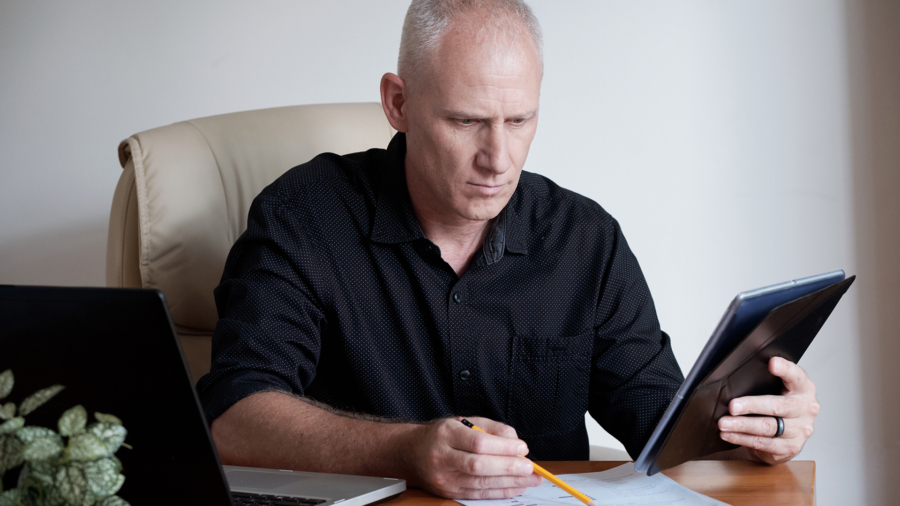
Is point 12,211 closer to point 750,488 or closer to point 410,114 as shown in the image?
point 410,114

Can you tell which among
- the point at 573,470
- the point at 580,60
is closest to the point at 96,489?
the point at 573,470

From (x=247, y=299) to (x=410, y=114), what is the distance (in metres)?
0.39

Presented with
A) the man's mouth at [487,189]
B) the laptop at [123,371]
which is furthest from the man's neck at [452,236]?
the laptop at [123,371]

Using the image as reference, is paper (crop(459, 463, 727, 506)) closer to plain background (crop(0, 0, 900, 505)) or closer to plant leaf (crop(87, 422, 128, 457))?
plant leaf (crop(87, 422, 128, 457))

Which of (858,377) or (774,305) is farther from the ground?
(774,305)

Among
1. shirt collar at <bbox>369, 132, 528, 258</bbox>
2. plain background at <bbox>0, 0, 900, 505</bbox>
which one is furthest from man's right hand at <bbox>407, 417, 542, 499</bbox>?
plain background at <bbox>0, 0, 900, 505</bbox>

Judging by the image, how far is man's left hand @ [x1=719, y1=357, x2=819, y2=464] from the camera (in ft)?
3.01

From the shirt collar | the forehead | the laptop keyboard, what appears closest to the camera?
the laptop keyboard

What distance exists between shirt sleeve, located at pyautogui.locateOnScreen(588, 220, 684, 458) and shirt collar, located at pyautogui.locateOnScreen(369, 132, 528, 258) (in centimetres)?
17

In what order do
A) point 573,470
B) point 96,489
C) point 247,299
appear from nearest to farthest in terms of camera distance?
point 96,489
point 573,470
point 247,299

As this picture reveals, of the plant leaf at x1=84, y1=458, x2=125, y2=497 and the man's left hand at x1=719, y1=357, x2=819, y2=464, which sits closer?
the plant leaf at x1=84, y1=458, x2=125, y2=497

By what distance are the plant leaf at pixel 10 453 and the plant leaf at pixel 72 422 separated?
4cm

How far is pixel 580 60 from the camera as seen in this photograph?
1.89 m

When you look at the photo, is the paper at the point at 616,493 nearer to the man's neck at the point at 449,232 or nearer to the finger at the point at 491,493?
the finger at the point at 491,493
